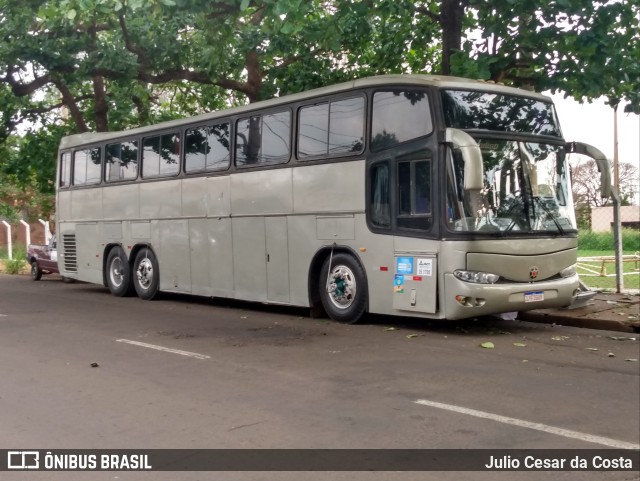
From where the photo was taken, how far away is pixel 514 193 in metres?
11.3

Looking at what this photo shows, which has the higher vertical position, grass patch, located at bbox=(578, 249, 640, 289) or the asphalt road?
grass patch, located at bbox=(578, 249, 640, 289)

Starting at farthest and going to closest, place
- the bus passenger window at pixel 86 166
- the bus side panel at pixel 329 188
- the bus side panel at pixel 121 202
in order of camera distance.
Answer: the bus passenger window at pixel 86 166 < the bus side panel at pixel 121 202 < the bus side panel at pixel 329 188

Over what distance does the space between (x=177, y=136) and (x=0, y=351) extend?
23.0 feet

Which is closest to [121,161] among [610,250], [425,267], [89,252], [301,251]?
[89,252]

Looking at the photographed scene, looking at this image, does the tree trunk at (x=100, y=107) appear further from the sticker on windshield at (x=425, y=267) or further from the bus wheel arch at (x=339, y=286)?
the sticker on windshield at (x=425, y=267)

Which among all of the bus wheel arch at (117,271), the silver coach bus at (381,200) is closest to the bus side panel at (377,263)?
the silver coach bus at (381,200)

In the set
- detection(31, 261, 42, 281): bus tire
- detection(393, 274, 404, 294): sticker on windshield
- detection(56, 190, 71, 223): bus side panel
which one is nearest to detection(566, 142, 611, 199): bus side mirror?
detection(393, 274, 404, 294): sticker on windshield

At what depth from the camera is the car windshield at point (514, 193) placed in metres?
10.9

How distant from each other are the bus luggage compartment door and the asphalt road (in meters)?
0.45

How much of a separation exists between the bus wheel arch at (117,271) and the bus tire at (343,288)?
6704 mm

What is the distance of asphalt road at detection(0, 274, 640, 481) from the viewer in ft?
19.9

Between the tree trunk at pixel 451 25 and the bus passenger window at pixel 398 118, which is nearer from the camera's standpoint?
the bus passenger window at pixel 398 118

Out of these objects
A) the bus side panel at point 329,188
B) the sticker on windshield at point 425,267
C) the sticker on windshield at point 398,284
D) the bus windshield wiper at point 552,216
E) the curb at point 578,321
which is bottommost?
the curb at point 578,321

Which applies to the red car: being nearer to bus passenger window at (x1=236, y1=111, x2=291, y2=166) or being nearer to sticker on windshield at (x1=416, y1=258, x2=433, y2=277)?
bus passenger window at (x1=236, y1=111, x2=291, y2=166)
